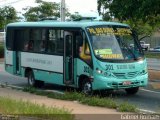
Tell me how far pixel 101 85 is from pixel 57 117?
5.92m

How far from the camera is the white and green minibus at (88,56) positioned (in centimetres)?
1709

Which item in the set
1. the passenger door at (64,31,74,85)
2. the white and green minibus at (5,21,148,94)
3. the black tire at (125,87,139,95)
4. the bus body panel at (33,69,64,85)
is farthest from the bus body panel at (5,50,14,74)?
the black tire at (125,87,139,95)

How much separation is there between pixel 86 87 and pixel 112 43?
1794mm

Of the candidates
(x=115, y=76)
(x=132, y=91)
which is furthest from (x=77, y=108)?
(x=132, y=91)

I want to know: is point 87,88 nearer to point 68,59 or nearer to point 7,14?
point 68,59

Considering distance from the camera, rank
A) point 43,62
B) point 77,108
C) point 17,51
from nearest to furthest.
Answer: point 77,108, point 43,62, point 17,51

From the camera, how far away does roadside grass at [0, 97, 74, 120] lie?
11245 millimetres

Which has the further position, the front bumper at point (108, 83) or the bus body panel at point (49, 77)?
the bus body panel at point (49, 77)

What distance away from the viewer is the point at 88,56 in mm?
17594

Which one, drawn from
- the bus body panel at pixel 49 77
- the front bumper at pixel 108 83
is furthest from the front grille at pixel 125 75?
the bus body panel at pixel 49 77

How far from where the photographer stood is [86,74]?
17.6 metres

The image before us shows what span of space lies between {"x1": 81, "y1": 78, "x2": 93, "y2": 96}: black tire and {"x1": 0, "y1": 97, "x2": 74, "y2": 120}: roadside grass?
14.1 ft

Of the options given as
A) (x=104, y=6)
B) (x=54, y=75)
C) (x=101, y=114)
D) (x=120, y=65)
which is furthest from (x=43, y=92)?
(x=104, y=6)

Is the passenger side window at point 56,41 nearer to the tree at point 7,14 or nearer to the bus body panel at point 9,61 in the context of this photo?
the bus body panel at point 9,61
